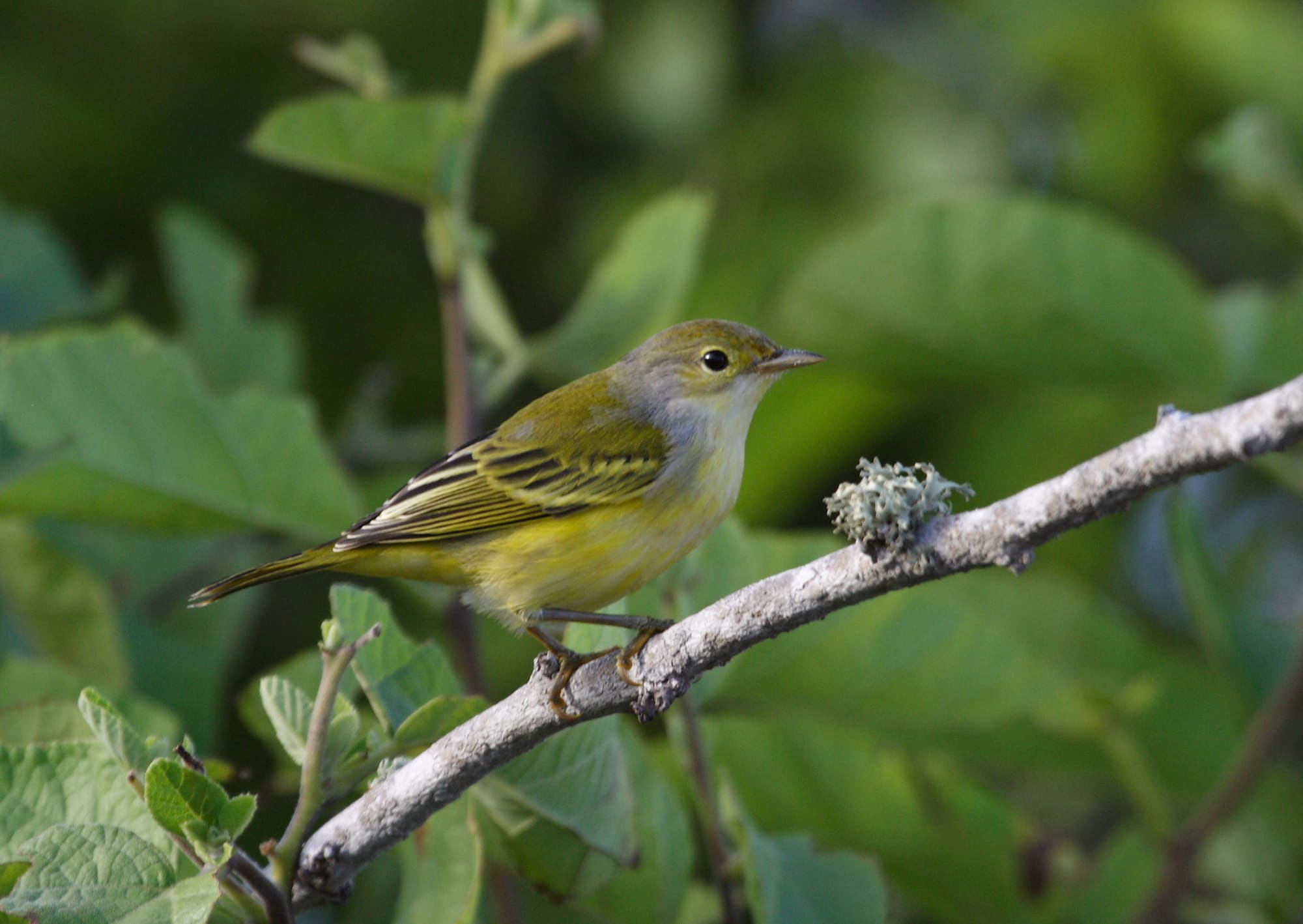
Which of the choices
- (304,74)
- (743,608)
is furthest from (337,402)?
(743,608)

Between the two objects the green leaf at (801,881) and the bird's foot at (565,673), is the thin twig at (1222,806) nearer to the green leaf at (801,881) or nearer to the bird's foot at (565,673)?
the green leaf at (801,881)

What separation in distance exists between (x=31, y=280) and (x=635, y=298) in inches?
62.2

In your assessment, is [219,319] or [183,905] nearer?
[183,905]

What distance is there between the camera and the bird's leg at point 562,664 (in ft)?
5.15

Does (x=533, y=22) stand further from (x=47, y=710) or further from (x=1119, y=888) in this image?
(x=1119, y=888)

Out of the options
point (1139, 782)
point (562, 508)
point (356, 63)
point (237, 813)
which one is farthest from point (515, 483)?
point (1139, 782)

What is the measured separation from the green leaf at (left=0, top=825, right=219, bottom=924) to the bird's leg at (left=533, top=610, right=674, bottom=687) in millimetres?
508

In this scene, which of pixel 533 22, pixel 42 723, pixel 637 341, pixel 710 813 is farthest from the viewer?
pixel 637 341

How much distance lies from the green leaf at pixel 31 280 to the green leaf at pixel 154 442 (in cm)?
80

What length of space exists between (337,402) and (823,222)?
1713 mm

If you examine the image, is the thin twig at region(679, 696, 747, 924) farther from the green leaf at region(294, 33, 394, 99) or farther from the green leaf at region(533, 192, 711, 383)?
the green leaf at region(294, 33, 394, 99)

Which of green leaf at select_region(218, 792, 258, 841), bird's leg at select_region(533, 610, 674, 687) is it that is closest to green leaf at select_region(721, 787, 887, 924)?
bird's leg at select_region(533, 610, 674, 687)

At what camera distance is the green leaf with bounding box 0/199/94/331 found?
3.38 meters

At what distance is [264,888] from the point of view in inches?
61.9
